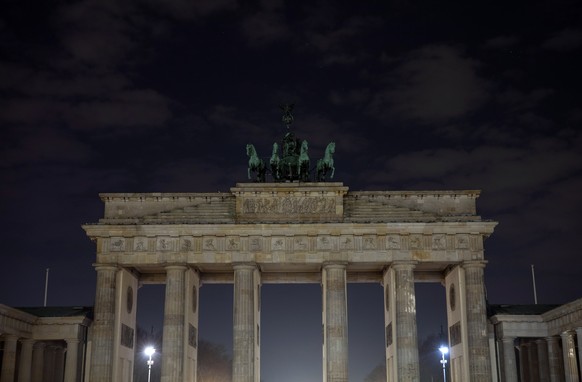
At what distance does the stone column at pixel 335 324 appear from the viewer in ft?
151

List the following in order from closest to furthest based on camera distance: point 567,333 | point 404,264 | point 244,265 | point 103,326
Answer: point 567,333
point 103,326
point 404,264
point 244,265

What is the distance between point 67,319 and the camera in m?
46.8

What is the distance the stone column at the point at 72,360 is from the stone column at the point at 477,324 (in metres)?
24.6

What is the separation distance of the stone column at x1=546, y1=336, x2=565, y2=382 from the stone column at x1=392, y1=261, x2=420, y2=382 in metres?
8.11

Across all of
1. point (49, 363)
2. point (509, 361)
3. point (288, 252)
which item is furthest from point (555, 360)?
point (49, 363)

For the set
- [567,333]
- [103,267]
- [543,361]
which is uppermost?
[103,267]

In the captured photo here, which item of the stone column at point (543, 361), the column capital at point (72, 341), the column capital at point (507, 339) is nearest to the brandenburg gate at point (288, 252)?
the column capital at point (72, 341)

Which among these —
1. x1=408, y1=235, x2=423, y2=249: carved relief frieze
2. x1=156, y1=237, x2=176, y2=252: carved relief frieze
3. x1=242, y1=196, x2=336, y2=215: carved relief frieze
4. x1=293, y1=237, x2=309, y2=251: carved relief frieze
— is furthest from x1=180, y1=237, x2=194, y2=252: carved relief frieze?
x1=408, y1=235, x2=423, y2=249: carved relief frieze

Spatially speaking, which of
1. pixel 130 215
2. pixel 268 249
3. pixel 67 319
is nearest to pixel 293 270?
pixel 268 249

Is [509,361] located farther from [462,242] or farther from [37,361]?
[37,361]

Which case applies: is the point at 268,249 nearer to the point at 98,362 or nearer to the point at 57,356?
the point at 98,362

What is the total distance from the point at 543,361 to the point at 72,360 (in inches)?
1183

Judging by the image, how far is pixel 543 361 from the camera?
48219 mm

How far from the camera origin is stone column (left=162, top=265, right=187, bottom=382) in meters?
46.4
